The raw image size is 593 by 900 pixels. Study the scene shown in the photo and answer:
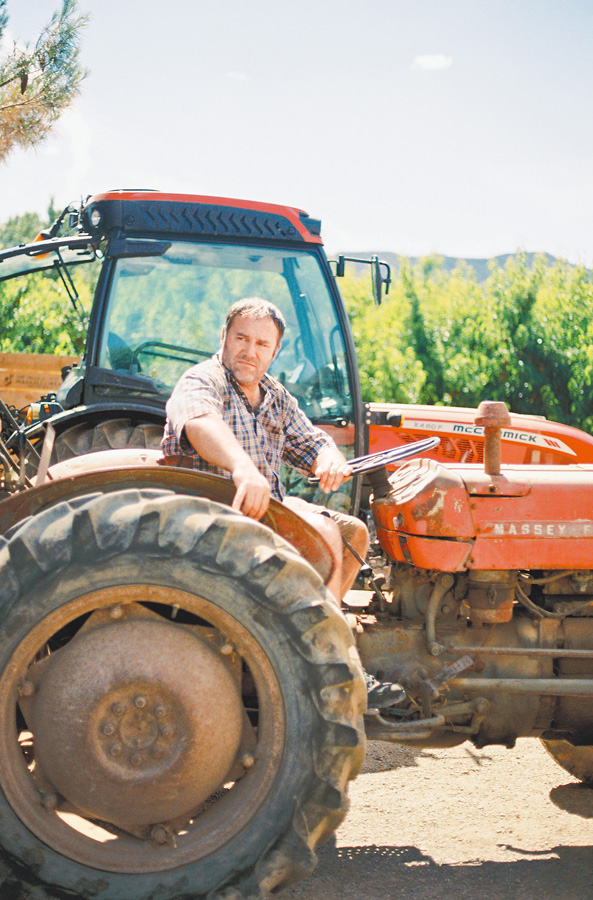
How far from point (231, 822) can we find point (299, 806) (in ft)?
0.58

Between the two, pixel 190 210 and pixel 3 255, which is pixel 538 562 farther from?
pixel 3 255

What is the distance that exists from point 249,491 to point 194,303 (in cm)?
257

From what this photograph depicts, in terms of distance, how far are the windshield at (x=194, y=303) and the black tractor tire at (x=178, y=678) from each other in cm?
248

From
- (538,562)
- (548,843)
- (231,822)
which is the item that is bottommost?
(548,843)

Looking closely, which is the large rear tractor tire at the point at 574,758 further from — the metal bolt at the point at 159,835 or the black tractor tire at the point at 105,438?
the black tractor tire at the point at 105,438

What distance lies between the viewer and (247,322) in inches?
98.4

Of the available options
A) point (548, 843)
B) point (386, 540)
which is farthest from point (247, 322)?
point (548, 843)

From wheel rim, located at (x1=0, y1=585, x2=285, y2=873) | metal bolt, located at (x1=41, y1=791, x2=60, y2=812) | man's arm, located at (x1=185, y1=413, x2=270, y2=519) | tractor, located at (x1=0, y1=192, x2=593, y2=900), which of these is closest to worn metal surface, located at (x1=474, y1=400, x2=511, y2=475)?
tractor, located at (x1=0, y1=192, x2=593, y2=900)

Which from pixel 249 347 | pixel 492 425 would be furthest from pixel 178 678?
pixel 492 425

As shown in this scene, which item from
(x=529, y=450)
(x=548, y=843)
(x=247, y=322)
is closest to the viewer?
(x=247, y=322)

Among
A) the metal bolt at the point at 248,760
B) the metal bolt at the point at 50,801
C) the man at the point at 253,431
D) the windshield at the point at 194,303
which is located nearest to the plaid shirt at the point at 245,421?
the man at the point at 253,431

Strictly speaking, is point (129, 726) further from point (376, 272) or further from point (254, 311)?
point (376, 272)

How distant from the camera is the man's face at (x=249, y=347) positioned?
2.50 m

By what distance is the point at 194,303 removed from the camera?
14.5 ft
